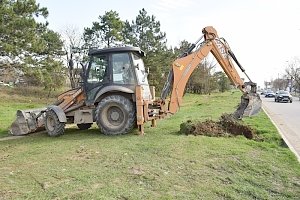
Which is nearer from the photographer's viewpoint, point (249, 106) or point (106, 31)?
point (249, 106)

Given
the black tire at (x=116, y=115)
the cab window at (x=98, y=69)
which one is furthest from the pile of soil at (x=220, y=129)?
the cab window at (x=98, y=69)

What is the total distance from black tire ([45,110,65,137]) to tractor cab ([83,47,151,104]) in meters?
1.18

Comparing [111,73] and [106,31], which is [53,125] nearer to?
[111,73]

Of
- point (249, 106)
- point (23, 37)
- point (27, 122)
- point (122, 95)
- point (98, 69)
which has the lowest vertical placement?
point (27, 122)

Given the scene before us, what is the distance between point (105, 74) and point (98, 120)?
1.50 m

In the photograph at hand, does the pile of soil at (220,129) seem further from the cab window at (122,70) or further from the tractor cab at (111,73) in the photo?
the cab window at (122,70)

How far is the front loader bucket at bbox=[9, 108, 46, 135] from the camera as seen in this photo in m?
12.0

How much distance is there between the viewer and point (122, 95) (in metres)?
11.0

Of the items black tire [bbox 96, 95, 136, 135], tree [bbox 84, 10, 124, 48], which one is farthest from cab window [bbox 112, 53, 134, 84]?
tree [bbox 84, 10, 124, 48]

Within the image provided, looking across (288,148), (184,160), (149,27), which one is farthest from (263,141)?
(149,27)

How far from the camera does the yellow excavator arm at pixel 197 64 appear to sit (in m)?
11.5

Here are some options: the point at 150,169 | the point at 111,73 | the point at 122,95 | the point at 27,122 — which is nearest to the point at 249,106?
the point at 122,95

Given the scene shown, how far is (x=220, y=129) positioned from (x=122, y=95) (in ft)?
10.7

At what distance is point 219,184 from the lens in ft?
19.1
